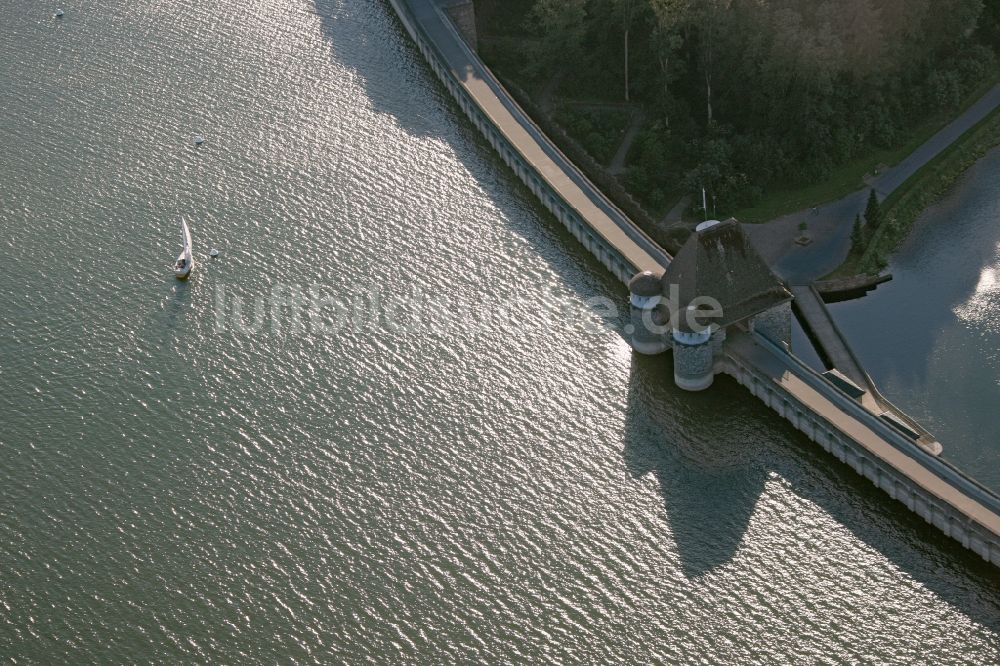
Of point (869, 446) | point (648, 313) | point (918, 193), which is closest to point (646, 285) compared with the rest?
point (648, 313)

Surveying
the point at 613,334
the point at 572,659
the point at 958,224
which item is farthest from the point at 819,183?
the point at 572,659

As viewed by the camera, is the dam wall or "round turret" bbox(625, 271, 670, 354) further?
"round turret" bbox(625, 271, 670, 354)

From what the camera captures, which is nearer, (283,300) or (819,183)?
(283,300)

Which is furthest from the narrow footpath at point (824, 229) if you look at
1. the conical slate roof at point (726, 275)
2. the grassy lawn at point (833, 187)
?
the conical slate roof at point (726, 275)

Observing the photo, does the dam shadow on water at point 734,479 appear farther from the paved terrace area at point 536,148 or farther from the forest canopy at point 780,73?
the forest canopy at point 780,73

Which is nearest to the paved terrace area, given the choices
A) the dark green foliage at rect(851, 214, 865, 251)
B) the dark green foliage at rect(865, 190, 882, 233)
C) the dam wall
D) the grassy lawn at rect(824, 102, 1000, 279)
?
the dam wall

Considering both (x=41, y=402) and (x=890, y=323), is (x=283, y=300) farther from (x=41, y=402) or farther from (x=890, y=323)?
(x=890, y=323)

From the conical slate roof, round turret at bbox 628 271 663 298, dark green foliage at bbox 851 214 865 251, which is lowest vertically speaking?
dark green foliage at bbox 851 214 865 251

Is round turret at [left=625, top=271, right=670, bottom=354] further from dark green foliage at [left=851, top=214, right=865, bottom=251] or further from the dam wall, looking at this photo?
dark green foliage at [left=851, top=214, right=865, bottom=251]
